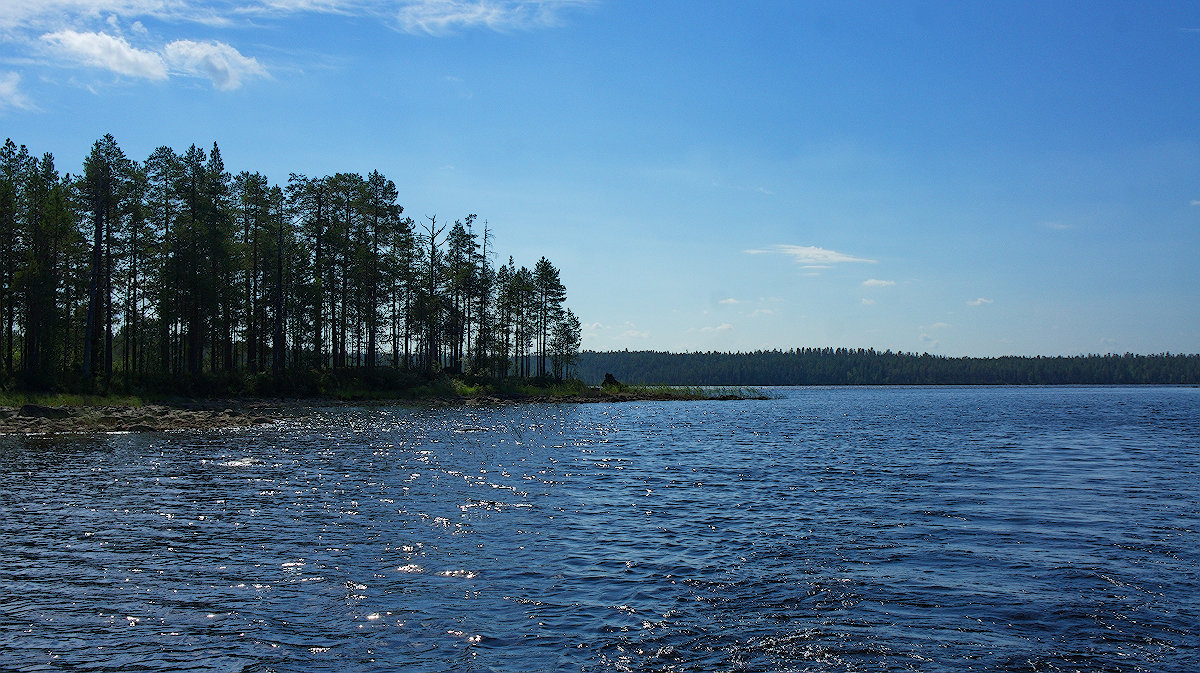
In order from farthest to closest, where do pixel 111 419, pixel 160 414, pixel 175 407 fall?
pixel 175 407, pixel 160 414, pixel 111 419

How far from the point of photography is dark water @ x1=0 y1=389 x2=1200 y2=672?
10.0 meters

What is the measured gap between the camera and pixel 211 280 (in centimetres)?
A: 6069

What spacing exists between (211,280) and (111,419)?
22021mm

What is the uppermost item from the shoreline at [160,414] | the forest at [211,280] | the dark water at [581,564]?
the forest at [211,280]

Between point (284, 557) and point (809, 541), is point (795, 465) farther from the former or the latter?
point (284, 557)

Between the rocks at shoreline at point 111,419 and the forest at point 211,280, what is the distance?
304 inches

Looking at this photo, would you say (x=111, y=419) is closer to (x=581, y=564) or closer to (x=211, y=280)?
(x=211, y=280)

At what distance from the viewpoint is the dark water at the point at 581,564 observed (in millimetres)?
10031

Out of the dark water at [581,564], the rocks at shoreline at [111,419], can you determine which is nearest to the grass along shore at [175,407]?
the rocks at shoreline at [111,419]

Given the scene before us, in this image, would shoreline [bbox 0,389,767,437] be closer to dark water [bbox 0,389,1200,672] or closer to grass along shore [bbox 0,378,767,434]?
grass along shore [bbox 0,378,767,434]

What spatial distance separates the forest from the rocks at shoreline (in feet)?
25.3

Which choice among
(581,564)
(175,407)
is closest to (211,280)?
(175,407)

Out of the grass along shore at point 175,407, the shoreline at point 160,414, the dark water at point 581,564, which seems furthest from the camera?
the grass along shore at point 175,407

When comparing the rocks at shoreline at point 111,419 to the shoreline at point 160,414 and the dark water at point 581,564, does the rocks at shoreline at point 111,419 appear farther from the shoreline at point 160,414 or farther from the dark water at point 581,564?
the dark water at point 581,564
